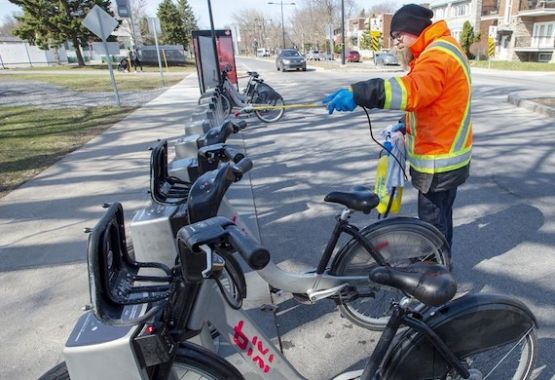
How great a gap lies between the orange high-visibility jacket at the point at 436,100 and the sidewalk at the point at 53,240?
2.56 meters

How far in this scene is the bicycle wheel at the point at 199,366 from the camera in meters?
1.42

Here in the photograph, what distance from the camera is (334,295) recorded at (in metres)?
2.43

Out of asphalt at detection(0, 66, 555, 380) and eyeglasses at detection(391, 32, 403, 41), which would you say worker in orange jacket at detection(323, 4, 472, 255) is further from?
asphalt at detection(0, 66, 555, 380)

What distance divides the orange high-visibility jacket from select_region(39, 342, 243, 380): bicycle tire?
5.12 feet

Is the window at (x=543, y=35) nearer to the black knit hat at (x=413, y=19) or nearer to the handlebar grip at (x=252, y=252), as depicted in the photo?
the black knit hat at (x=413, y=19)

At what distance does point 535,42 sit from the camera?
35.4 m

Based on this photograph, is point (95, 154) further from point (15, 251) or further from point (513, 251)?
point (513, 251)

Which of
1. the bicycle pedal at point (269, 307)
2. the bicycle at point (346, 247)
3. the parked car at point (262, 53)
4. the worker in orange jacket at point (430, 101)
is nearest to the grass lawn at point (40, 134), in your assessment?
the bicycle at point (346, 247)

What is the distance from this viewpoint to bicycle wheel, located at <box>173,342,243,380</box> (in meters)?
1.42

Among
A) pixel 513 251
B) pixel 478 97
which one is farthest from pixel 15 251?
pixel 478 97

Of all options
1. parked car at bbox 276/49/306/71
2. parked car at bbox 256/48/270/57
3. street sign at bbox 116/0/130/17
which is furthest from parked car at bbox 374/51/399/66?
parked car at bbox 256/48/270/57

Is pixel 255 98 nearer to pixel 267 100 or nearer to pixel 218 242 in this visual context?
pixel 267 100

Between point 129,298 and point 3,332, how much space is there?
2.03 metres

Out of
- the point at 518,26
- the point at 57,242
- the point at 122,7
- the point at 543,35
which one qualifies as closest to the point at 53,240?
the point at 57,242
